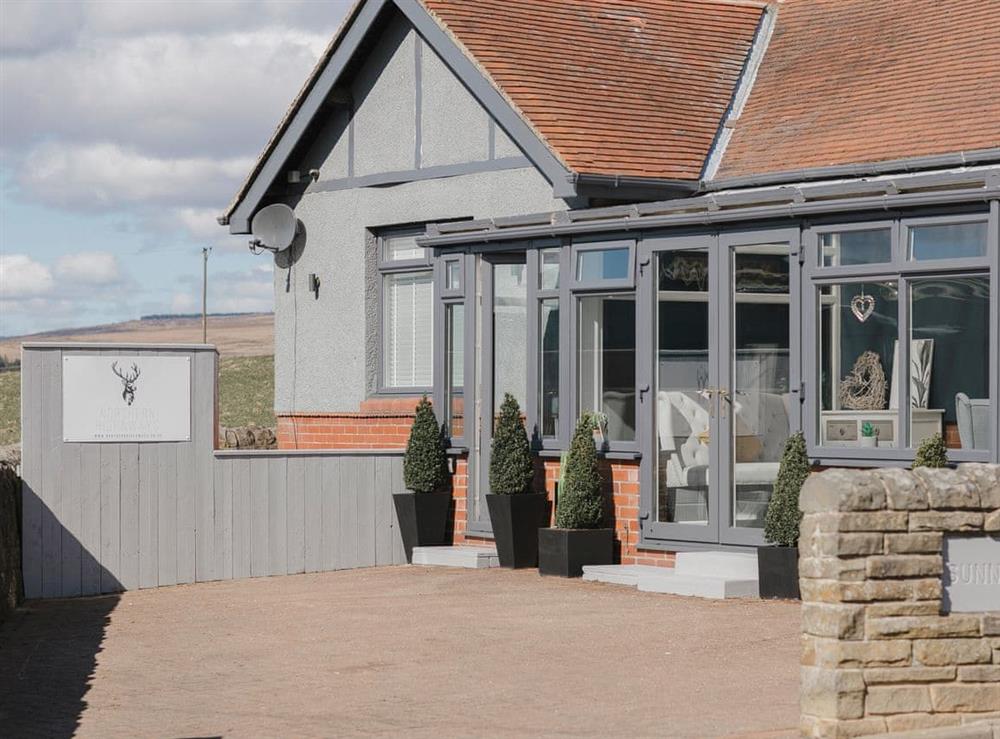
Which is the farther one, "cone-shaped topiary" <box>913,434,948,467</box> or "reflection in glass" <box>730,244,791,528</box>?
"reflection in glass" <box>730,244,791,528</box>

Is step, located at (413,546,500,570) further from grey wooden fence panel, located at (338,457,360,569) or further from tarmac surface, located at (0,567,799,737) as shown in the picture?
tarmac surface, located at (0,567,799,737)

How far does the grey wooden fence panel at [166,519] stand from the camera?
52.6ft

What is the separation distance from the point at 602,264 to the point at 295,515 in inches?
146

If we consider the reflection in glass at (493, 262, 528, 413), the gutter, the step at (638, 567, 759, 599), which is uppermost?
the gutter

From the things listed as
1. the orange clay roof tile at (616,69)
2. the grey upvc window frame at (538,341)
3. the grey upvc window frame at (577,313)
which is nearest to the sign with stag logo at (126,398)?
the grey upvc window frame at (538,341)

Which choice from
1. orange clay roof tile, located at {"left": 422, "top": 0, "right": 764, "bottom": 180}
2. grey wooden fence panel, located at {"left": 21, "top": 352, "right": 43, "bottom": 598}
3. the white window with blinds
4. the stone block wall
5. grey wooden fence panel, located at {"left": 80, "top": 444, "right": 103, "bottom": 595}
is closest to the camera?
the stone block wall

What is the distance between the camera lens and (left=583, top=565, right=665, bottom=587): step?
1478 centimetres

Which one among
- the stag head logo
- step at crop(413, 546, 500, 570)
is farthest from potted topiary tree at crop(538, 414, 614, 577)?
the stag head logo

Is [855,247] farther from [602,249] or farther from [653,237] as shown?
[602,249]

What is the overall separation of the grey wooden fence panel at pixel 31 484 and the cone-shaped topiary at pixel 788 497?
6188 mm

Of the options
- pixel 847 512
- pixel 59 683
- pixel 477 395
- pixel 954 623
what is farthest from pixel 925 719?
pixel 477 395

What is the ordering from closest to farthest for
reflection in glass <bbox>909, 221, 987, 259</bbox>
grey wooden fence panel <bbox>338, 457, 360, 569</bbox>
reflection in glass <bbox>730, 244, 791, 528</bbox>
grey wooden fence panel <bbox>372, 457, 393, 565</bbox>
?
reflection in glass <bbox>909, 221, 987, 259</bbox>
reflection in glass <bbox>730, 244, 791, 528</bbox>
grey wooden fence panel <bbox>338, 457, 360, 569</bbox>
grey wooden fence panel <bbox>372, 457, 393, 565</bbox>

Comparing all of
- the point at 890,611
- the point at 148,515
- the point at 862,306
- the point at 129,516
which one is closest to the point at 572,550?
the point at 862,306

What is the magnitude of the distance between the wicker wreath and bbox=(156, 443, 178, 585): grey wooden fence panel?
5.96 metres
